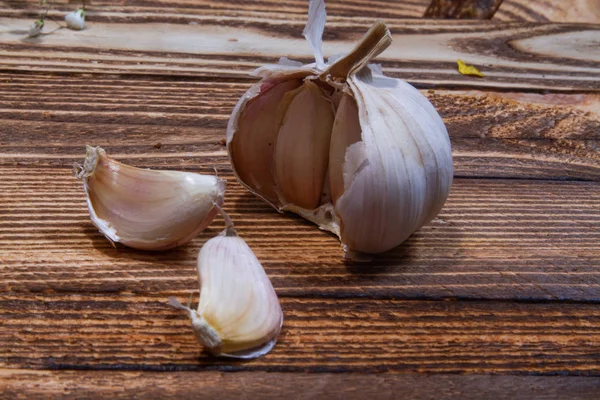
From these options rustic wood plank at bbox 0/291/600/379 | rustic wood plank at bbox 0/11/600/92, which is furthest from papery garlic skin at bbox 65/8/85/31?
rustic wood plank at bbox 0/291/600/379

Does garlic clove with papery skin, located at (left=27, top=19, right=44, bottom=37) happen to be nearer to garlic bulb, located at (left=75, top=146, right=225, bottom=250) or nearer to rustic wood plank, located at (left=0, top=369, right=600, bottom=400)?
garlic bulb, located at (left=75, top=146, right=225, bottom=250)

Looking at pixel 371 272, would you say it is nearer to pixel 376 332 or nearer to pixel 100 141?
pixel 376 332

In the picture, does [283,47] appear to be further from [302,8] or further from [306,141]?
[306,141]

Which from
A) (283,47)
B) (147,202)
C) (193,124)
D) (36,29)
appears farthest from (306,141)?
(36,29)

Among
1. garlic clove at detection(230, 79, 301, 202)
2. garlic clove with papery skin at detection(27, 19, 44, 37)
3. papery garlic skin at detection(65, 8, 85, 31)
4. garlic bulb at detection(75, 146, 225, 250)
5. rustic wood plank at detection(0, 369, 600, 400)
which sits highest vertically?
papery garlic skin at detection(65, 8, 85, 31)

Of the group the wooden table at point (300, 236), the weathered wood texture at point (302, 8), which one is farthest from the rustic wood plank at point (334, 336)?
the weathered wood texture at point (302, 8)
